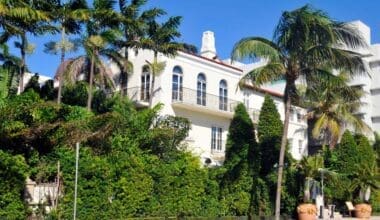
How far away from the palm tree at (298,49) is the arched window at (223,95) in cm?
1297

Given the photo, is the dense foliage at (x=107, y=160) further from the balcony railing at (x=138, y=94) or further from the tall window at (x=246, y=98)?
the tall window at (x=246, y=98)

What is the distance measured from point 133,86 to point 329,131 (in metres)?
16.1

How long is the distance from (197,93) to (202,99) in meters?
0.59

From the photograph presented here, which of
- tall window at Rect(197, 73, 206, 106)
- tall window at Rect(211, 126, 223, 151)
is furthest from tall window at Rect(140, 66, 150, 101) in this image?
tall window at Rect(211, 126, 223, 151)

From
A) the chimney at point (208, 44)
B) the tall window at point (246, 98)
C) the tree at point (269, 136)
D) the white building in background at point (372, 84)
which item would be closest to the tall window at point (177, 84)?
the tree at point (269, 136)

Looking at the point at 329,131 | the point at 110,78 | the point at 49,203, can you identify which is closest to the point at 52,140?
the point at 49,203

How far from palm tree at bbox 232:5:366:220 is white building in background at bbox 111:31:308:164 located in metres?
9.28

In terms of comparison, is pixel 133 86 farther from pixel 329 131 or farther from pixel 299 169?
pixel 329 131

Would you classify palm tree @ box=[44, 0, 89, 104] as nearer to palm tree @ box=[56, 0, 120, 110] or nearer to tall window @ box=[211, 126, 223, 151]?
palm tree @ box=[56, 0, 120, 110]

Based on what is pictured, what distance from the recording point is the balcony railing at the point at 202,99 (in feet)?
114

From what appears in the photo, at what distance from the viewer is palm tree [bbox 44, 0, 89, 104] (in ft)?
82.6

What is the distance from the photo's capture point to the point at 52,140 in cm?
2117

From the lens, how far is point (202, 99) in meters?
36.1

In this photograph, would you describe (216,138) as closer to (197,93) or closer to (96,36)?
(197,93)
